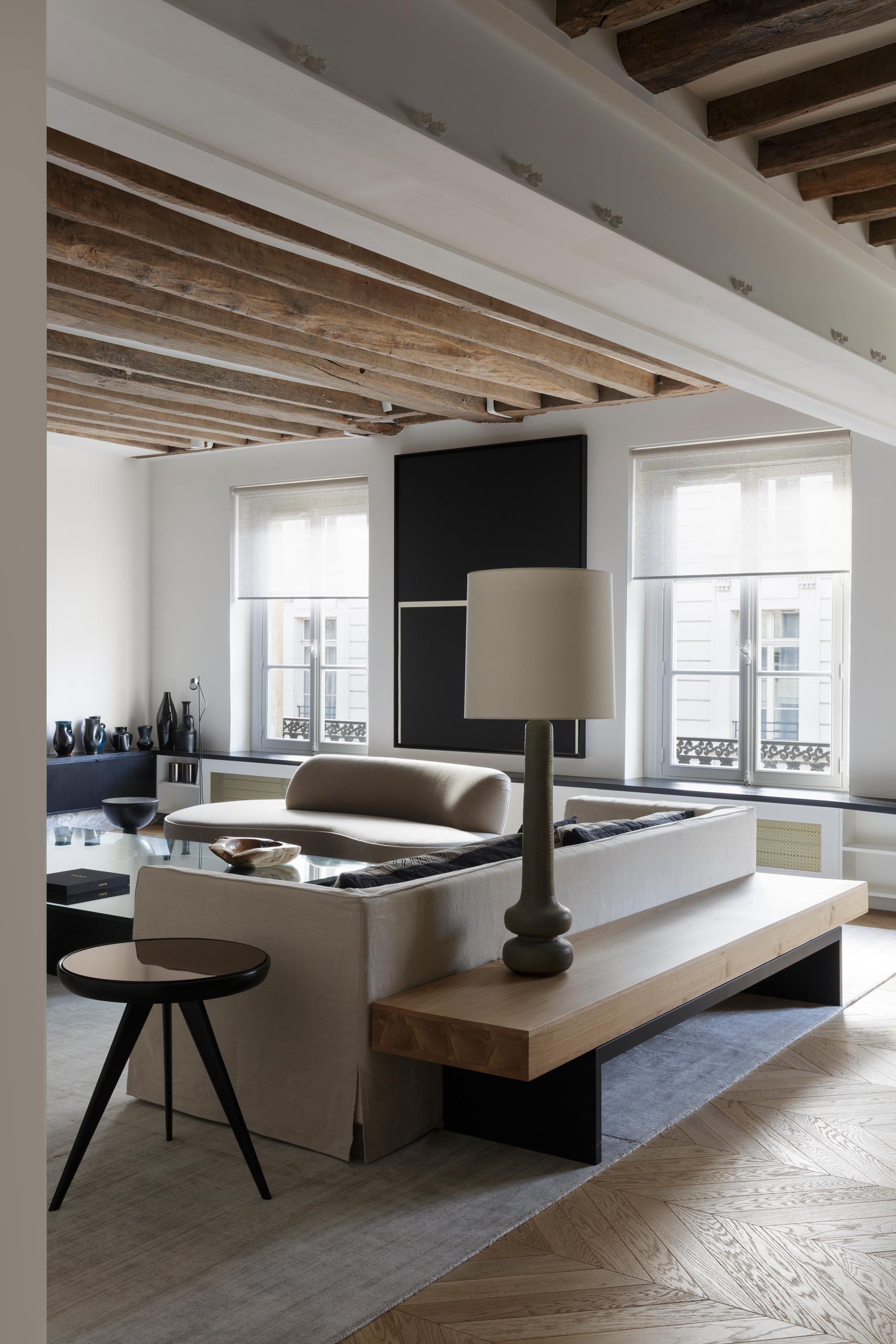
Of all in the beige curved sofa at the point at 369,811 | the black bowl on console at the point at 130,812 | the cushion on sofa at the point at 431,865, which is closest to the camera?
the cushion on sofa at the point at 431,865

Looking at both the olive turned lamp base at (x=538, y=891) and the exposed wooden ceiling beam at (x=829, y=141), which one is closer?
the olive turned lamp base at (x=538, y=891)

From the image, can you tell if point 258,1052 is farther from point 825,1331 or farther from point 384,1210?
point 825,1331

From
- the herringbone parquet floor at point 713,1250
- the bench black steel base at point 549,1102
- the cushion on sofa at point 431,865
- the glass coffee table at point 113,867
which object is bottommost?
the herringbone parquet floor at point 713,1250

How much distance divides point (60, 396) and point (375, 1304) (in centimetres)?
570

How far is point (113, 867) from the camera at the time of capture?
5047mm

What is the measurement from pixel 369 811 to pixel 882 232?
391 cm

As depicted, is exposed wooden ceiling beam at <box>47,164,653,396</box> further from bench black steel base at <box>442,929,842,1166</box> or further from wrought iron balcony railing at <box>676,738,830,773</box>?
bench black steel base at <box>442,929,842,1166</box>

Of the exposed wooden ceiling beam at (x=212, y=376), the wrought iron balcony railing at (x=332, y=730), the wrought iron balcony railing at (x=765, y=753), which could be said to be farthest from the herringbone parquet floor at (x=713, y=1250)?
the wrought iron balcony railing at (x=332, y=730)

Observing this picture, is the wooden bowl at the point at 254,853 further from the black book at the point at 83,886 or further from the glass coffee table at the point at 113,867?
the black book at the point at 83,886

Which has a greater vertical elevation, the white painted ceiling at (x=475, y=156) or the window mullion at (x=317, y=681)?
the white painted ceiling at (x=475, y=156)

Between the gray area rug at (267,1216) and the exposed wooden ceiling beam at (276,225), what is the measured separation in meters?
2.59

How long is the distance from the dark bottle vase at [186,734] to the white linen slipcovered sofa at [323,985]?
5504 mm

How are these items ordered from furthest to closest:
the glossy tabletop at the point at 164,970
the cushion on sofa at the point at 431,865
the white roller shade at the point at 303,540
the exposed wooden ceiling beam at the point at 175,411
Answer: the white roller shade at the point at 303,540 → the exposed wooden ceiling beam at the point at 175,411 → the cushion on sofa at the point at 431,865 → the glossy tabletop at the point at 164,970

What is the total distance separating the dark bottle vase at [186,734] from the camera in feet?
28.8
